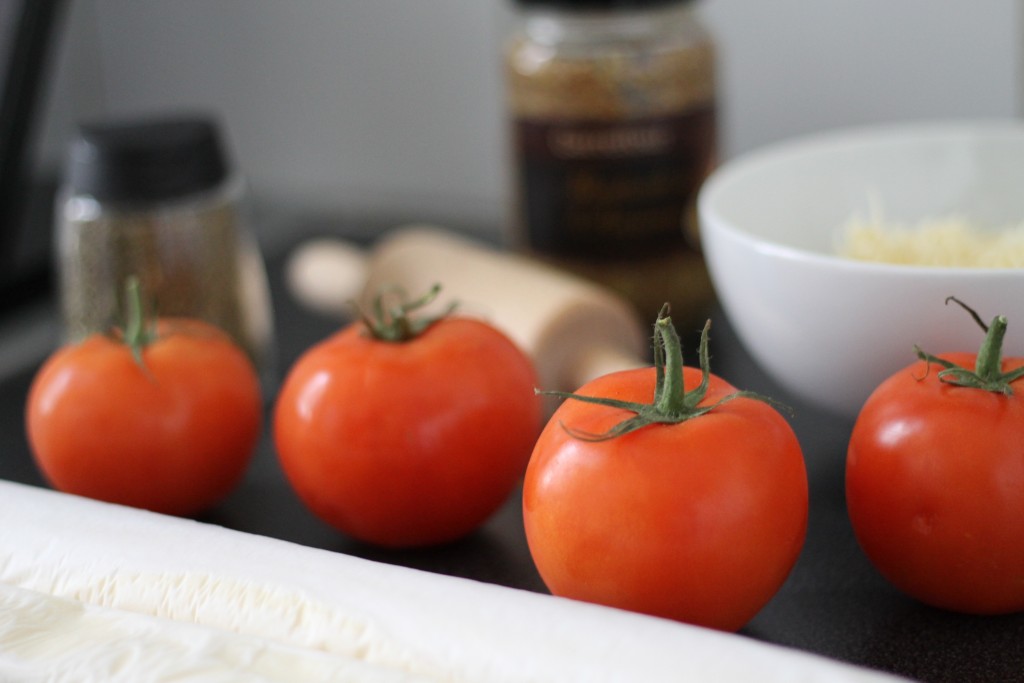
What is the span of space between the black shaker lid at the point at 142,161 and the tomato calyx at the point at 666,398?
40 cm

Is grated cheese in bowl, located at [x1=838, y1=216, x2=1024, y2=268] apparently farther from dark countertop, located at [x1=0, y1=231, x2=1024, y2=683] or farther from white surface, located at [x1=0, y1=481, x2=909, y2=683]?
white surface, located at [x1=0, y1=481, x2=909, y2=683]

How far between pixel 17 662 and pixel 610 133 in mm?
559

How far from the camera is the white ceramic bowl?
21.9 inches

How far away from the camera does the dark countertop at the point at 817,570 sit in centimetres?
49

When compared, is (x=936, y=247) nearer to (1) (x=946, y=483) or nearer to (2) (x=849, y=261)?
(2) (x=849, y=261)

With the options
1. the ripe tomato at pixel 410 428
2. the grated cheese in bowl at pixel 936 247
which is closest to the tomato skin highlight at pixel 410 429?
the ripe tomato at pixel 410 428

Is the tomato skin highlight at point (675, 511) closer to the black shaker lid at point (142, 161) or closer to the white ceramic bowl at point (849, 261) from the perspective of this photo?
the white ceramic bowl at point (849, 261)

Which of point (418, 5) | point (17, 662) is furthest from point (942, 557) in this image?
point (418, 5)

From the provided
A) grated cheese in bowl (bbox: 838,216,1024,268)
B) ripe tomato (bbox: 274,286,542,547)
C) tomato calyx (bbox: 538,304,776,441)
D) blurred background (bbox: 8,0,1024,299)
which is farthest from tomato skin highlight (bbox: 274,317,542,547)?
blurred background (bbox: 8,0,1024,299)

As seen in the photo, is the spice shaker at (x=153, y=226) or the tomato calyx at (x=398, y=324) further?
the spice shaker at (x=153, y=226)

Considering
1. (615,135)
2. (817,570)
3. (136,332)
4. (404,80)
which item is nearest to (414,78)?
(404,80)

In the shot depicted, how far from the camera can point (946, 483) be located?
0.46 m

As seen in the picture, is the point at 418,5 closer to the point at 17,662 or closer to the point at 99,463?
the point at 99,463

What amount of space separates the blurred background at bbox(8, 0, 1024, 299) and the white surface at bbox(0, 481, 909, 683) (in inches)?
25.9
